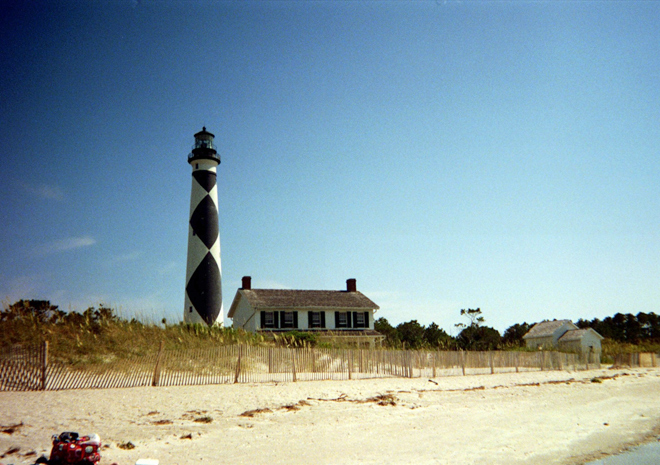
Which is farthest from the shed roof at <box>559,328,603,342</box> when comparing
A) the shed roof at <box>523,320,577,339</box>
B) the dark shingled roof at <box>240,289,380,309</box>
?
the dark shingled roof at <box>240,289,380,309</box>

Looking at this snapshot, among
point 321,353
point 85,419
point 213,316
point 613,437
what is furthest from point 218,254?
point 613,437

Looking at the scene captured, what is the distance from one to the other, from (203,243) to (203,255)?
0.71 meters

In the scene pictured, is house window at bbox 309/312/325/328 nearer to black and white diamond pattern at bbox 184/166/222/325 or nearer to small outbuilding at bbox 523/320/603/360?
black and white diamond pattern at bbox 184/166/222/325

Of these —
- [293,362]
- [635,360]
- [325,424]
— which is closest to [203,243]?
[293,362]

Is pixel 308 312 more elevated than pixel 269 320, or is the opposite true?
pixel 308 312

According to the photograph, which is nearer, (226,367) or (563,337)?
(226,367)

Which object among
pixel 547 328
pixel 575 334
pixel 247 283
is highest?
pixel 247 283

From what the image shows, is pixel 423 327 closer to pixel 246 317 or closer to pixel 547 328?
pixel 547 328

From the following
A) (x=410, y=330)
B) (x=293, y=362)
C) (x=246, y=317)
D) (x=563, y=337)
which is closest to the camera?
(x=293, y=362)

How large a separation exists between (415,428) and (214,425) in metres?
4.18

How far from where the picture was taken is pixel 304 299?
112ft

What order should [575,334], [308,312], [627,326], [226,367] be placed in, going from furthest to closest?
[627,326]
[575,334]
[308,312]
[226,367]

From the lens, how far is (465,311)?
3841 cm

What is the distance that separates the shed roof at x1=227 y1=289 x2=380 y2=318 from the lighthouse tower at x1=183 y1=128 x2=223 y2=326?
5029 mm
